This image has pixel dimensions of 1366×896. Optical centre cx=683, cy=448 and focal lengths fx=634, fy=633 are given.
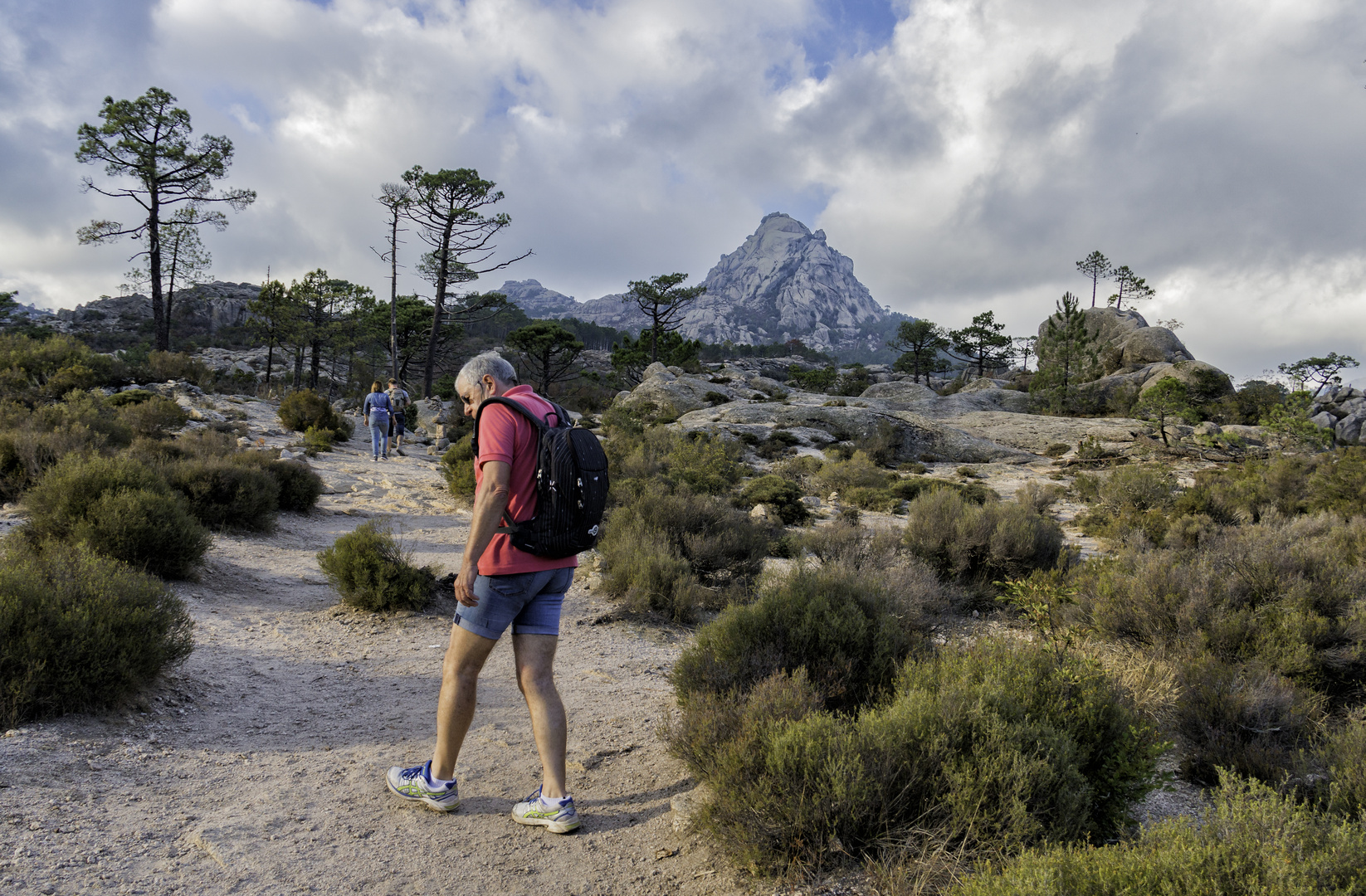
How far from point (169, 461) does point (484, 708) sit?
23.0 feet

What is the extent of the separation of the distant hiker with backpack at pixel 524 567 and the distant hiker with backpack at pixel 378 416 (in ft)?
40.8

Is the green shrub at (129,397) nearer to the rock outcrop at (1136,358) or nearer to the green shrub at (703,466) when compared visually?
the green shrub at (703,466)

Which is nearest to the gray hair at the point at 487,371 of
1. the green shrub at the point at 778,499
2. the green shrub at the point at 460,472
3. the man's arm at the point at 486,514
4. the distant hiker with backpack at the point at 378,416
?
the man's arm at the point at 486,514

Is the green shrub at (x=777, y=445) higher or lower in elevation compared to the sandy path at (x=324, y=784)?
higher

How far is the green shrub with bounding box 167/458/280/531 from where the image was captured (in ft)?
24.2

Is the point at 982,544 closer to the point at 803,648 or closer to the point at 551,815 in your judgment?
the point at 803,648

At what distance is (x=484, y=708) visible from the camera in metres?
Answer: 3.90

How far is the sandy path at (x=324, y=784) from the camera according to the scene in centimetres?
228

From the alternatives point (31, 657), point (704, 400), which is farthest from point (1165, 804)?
point (704, 400)

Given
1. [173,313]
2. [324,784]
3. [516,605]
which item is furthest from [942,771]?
[173,313]

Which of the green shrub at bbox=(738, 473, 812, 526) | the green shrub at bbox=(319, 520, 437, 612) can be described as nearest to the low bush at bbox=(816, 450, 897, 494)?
the green shrub at bbox=(738, 473, 812, 526)

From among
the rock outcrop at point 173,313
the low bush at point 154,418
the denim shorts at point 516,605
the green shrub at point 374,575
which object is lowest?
the green shrub at point 374,575

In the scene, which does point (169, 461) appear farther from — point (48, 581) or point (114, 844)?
point (114, 844)

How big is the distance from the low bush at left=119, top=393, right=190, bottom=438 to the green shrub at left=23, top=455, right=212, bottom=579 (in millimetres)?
5164
